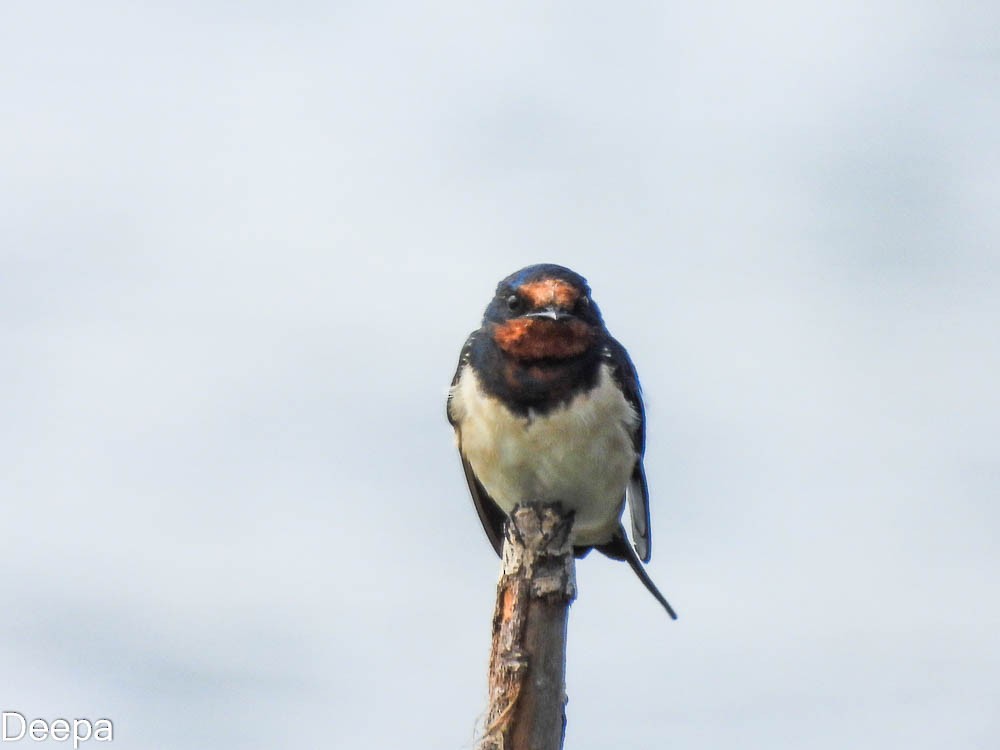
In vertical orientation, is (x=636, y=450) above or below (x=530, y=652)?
above

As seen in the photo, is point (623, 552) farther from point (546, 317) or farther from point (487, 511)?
point (546, 317)

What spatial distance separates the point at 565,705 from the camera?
5.79 metres

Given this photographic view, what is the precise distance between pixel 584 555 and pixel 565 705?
3.32 m

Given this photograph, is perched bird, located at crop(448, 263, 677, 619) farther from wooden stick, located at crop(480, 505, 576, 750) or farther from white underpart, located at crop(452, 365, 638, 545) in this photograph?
wooden stick, located at crop(480, 505, 576, 750)

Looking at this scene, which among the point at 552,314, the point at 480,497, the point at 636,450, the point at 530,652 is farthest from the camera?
the point at 480,497

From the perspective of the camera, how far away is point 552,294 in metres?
7.54

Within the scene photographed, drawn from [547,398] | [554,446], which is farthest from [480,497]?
[547,398]

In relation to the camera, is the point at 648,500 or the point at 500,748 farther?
the point at 648,500

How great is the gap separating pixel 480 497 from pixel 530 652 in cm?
289

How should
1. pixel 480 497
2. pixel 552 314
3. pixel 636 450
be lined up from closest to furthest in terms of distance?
pixel 552 314
pixel 636 450
pixel 480 497

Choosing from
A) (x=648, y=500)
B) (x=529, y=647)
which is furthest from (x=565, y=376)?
(x=529, y=647)

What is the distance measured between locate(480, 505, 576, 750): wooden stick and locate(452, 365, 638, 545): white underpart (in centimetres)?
134

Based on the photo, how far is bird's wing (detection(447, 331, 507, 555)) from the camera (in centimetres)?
806

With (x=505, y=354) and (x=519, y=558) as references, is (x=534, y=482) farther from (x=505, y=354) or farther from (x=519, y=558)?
(x=519, y=558)
